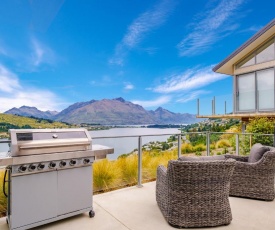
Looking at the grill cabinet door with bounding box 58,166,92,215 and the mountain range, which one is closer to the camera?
the grill cabinet door with bounding box 58,166,92,215

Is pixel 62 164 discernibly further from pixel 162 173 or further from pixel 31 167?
pixel 162 173

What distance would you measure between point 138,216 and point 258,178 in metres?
2.01

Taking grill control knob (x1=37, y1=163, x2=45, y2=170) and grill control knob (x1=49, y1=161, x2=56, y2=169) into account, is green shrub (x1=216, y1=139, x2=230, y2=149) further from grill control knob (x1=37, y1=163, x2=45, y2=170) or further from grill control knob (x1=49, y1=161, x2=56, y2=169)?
grill control knob (x1=37, y1=163, x2=45, y2=170)

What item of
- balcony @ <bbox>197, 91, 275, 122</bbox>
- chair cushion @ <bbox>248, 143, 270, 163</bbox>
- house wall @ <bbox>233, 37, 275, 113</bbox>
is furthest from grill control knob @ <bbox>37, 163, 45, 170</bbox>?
balcony @ <bbox>197, 91, 275, 122</bbox>

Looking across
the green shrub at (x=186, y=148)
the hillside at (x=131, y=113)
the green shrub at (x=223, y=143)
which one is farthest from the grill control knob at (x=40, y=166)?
the hillside at (x=131, y=113)

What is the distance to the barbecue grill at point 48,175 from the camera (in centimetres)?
262

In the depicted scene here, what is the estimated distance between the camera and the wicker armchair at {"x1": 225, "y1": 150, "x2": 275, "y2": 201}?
373 centimetres

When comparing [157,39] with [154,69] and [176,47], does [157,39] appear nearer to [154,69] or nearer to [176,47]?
[176,47]

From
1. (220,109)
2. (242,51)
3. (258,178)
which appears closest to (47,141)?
(258,178)

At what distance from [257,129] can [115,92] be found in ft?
82.3

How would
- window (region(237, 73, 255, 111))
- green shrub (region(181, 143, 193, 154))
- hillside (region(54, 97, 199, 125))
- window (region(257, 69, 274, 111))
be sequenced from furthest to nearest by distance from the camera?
hillside (region(54, 97, 199, 125)), window (region(237, 73, 255, 111)), window (region(257, 69, 274, 111)), green shrub (region(181, 143, 193, 154))

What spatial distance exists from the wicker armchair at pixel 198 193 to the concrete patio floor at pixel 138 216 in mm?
166

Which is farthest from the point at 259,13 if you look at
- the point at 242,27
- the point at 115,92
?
the point at 115,92

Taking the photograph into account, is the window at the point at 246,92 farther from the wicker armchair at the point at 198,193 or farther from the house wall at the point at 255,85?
the wicker armchair at the point at 198,193
